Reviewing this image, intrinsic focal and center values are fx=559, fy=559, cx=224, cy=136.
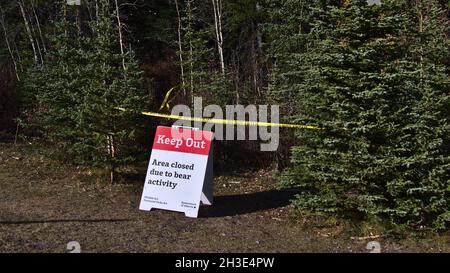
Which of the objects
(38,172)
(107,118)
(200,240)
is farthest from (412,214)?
(38,172)

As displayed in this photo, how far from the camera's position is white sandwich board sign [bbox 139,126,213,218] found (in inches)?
286

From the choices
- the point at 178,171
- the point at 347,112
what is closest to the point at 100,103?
the point at 178,171

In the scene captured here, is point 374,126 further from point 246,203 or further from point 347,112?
point 246,203

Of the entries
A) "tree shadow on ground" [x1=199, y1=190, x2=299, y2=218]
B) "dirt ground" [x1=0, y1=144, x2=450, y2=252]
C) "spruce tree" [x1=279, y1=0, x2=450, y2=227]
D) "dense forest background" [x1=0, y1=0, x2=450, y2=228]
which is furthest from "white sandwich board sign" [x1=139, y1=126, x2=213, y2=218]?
"spruce tree" [x1=279, y1=0, x2=450, y2=227]

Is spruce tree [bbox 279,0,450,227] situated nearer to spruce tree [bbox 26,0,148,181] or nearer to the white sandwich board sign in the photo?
the white sandwich board sign

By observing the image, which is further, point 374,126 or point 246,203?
point 246,203

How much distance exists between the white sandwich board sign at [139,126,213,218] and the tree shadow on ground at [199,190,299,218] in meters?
A: 0.31

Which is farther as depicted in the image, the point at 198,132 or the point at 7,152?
the point at 7,152

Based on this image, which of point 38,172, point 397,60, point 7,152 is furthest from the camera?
point 7,152

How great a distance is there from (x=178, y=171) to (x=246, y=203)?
4.25ft

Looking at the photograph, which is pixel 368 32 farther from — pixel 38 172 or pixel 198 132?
pixel 38 172

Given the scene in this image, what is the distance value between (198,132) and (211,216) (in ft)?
3.66

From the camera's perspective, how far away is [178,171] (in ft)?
24.2

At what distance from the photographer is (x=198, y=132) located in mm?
7391
